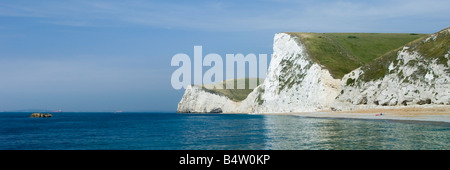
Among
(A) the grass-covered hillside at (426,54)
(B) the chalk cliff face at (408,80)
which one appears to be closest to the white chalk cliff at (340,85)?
(B) the chalk cliff face at (408,80)

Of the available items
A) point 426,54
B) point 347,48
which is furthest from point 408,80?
point 347,48

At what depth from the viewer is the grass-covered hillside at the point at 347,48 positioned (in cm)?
11181

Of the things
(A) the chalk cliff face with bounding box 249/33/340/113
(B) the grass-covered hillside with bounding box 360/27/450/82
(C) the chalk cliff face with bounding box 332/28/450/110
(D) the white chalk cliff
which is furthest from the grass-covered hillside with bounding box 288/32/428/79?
(B) the grass-covered hillside with bounding box 360/27/450/82

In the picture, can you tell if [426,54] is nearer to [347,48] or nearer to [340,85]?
[340,85]

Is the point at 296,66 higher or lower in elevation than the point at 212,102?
higher

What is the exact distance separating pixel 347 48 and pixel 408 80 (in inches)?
2823

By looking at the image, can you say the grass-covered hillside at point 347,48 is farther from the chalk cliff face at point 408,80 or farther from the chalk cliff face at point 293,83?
the chalk cliff face at point 408,80

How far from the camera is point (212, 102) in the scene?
7254 inches

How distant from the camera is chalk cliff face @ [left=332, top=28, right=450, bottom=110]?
63.5 meters

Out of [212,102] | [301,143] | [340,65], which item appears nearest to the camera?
[301,143]

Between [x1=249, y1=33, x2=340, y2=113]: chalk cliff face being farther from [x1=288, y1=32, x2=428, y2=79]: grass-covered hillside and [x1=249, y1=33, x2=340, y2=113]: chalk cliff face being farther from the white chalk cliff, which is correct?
[x1=288, y1=32, x2=428, y2=79]: grass-covered hillside
